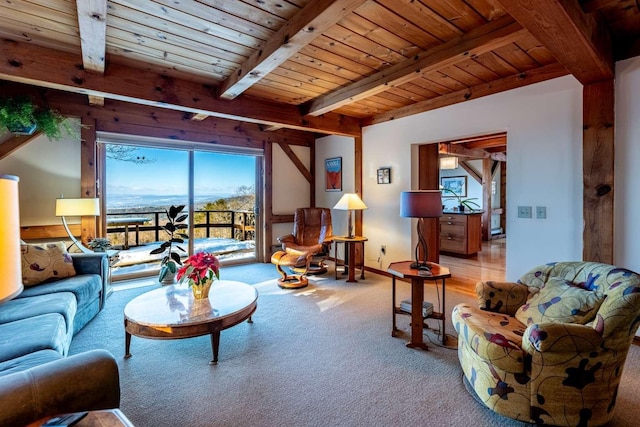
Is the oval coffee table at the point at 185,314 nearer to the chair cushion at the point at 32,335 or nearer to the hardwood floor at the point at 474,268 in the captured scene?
the chair cushion at the point at 32,335

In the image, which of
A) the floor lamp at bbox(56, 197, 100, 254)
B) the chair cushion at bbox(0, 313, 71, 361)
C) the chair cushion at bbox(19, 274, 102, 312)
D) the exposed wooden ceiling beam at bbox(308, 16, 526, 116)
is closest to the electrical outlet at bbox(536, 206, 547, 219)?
the exposed wooden ceiling beam at bbox(308, 16, 526, 116)

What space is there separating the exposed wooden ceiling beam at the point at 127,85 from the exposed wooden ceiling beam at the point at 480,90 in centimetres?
150

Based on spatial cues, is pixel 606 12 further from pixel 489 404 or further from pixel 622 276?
pixel 489 404

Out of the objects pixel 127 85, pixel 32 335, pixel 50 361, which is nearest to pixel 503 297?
pixel 50 361

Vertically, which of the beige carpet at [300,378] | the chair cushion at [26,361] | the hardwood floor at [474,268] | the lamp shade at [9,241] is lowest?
the beige carpet at [300,378]

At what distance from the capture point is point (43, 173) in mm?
3699

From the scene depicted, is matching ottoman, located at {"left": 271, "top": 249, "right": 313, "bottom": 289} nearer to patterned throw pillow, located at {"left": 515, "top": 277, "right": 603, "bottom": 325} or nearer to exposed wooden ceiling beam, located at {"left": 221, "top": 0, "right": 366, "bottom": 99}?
exposed wooden ceiling beam, located at {"left": 221, "top": 0, "right": 366, "bottom": 99}

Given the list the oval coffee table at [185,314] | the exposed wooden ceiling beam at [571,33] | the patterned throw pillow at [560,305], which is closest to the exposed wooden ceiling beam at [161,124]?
the oval coffee table at [185,314]

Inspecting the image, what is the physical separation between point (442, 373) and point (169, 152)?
4658 millimetres

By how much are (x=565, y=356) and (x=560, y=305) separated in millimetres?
435

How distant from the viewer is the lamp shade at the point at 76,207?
10.9ft

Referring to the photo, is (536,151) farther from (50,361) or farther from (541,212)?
(50,361)

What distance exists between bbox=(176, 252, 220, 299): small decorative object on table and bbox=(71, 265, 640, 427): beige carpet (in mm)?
455

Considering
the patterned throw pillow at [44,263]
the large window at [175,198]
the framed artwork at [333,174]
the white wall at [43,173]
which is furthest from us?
the framed artwork at [333,174]
